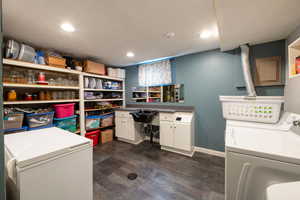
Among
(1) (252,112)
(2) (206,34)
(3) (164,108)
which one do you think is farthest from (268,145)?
(3) (164,108)

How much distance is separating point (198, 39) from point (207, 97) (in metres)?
1.23

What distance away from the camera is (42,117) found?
210 cm

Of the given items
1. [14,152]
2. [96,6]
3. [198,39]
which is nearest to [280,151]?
[198,39]

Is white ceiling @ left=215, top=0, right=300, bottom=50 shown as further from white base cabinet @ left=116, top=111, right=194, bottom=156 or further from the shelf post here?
the shelf post

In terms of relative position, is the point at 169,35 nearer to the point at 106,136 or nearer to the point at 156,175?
the point at 156,175

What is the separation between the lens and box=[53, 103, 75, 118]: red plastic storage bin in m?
2.32

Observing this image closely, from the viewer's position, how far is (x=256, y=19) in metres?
1.30

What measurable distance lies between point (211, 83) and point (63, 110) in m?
3.24

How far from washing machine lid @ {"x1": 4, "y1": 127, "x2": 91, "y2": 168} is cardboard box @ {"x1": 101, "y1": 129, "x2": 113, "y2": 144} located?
6.40 feet

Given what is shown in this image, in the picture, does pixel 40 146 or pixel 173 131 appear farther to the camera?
pixel 173 131

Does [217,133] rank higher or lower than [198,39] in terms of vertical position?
lower

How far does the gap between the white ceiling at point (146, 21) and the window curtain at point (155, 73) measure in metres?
0.86

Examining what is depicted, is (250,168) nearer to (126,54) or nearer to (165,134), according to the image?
(165,134)

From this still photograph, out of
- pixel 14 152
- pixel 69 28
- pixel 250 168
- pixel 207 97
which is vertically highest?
pixel 69 28
